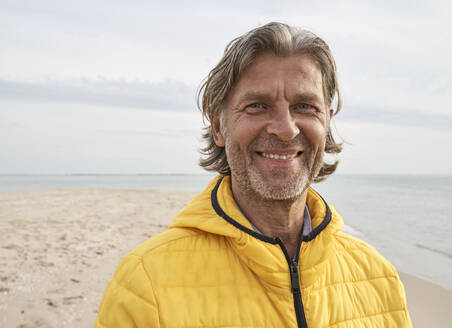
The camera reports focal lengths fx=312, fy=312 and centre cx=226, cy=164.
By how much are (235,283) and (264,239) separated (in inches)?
10.5

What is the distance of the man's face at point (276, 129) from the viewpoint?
6.07ft

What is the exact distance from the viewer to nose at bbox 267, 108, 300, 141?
1816mm

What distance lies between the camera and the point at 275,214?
1928mm

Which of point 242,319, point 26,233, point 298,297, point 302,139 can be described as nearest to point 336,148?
point 302,139

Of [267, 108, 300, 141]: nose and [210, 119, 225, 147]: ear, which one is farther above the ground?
[267, 108, 300, 141]: nose

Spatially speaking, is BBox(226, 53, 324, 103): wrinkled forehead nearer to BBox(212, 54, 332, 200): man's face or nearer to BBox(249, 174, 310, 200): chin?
BBox(212, 54, 332, 200): man's face

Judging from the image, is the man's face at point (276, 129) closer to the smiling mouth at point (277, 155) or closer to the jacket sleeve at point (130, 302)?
the smiling mouth at point (277, 155)

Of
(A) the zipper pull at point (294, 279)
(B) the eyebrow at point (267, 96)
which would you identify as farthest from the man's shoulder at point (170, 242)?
(B) the eyebrow at point (267, 96)

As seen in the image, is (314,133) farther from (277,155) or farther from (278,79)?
(278,79)

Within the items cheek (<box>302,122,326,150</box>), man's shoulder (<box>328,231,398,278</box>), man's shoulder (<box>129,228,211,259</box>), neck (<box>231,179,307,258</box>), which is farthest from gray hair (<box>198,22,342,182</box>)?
man's shoulder (<box>328,231,398,278</box>)

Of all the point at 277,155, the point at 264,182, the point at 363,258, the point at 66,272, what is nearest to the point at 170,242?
the point at 264,182

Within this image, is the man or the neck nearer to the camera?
the man

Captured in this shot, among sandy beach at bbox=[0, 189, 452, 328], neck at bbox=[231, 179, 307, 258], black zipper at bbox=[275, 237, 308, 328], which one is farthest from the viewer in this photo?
sandy beach at bbox=[0, 189, 452, 328]

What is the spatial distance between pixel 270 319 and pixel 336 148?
1792 mm
